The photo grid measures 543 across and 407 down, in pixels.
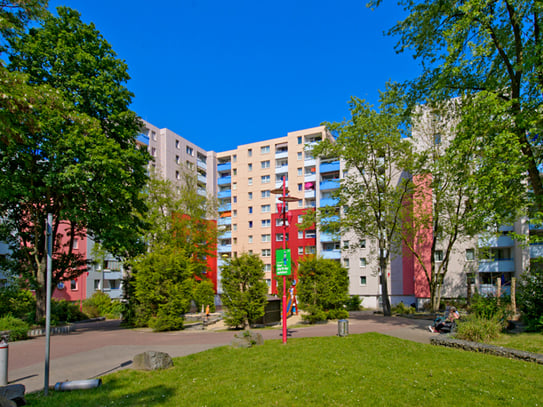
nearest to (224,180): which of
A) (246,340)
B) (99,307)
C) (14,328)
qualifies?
(99,307)

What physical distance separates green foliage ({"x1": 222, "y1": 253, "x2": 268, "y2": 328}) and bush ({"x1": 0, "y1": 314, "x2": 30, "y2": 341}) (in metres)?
8.68

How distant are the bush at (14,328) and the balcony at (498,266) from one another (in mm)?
36314

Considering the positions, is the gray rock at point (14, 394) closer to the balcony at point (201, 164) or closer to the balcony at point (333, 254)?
the balcony at point (333, 254)

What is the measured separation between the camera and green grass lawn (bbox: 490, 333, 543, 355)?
10.7 meters

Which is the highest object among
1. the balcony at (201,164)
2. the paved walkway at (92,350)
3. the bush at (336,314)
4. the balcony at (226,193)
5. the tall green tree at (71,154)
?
the balcony at (201,164)

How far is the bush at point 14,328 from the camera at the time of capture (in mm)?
15391

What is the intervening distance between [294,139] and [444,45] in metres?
46.8

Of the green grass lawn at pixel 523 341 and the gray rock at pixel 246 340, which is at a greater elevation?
the green grass lawn at pixel 523 341

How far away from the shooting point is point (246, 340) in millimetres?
13023

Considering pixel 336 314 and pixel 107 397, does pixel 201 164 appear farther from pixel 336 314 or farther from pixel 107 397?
pixel 107 397

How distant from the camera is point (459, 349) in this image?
11.4m

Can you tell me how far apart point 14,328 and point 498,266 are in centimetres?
3742

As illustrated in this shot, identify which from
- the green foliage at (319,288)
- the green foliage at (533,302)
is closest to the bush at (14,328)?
the green foliage at (319,288)

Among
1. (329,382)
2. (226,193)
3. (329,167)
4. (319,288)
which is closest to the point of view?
(329,382)
